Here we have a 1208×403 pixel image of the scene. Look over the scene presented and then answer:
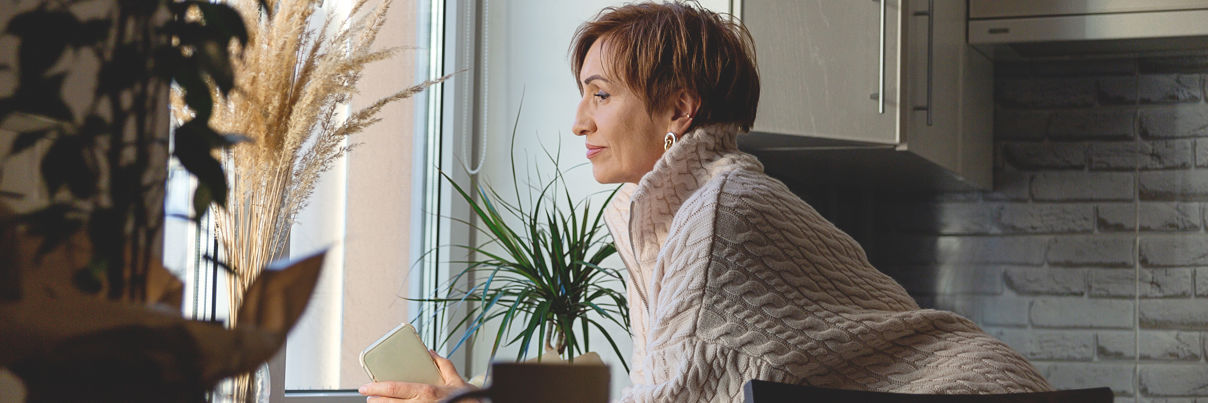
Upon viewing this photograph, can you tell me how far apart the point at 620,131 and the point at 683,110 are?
95mm

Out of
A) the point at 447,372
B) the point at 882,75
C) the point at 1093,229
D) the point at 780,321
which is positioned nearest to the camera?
the point at 780,321

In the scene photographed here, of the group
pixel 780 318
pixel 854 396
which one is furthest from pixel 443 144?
pixel 854 396

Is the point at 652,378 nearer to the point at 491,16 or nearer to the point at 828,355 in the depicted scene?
the point at 828,355

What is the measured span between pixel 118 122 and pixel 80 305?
65 mm

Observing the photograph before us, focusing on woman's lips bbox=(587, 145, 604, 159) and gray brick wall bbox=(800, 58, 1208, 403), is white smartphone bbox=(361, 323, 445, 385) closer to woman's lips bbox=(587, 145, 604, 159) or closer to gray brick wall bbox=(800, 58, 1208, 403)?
woman's lips bbox=(587, 145, 604, 159)

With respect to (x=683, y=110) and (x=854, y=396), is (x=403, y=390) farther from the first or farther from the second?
(x=854, y=396)

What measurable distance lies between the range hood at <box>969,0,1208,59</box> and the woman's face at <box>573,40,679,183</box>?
60.4 inches

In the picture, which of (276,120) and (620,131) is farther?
(620,131)

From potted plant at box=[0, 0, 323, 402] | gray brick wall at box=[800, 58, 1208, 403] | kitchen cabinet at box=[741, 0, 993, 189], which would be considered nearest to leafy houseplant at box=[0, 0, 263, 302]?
potted plant at box=[0, 0, 323, 402]

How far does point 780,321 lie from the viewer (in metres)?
1.19

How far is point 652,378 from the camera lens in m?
1.24

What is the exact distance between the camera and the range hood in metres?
2.75

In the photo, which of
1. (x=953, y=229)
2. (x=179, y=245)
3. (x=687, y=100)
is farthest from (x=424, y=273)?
(x=953, y=229)

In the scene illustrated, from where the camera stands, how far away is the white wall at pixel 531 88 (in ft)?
8.24
